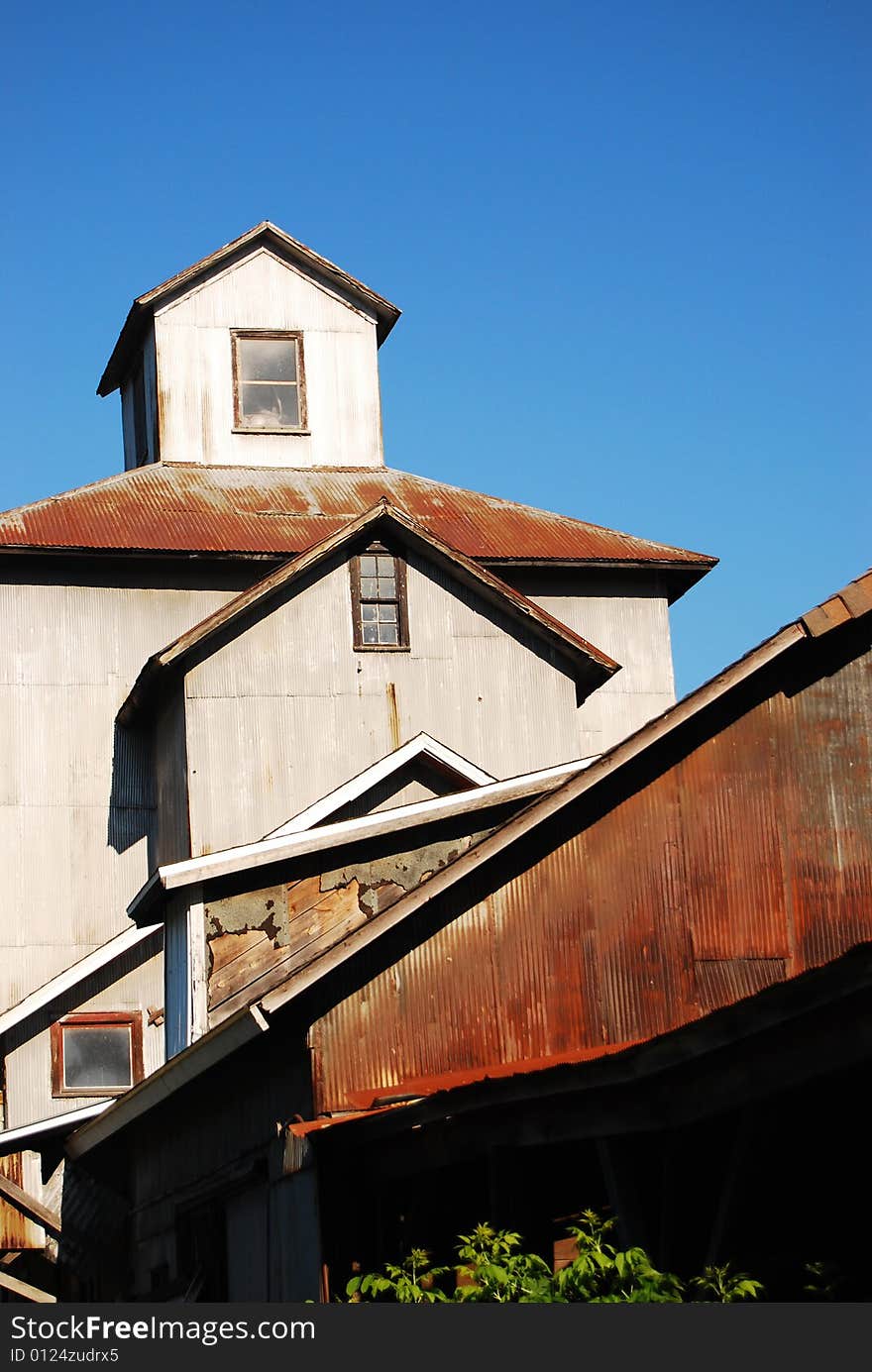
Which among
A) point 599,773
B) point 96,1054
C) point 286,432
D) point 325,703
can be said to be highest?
point 286,432

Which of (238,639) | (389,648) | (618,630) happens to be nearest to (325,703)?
(389,648)

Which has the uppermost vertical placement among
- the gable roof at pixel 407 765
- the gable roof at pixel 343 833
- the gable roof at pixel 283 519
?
the gable roof at pixel 283 519

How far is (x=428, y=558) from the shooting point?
22953 millimetres

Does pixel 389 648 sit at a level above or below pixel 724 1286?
above

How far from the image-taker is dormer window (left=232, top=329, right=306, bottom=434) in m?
29.7

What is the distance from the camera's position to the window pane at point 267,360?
30.2 meters

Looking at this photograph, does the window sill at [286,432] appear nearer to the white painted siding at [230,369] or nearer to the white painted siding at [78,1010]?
the white painted siding at [230,369]

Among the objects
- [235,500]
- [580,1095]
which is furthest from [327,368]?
Answer: [580,1095]

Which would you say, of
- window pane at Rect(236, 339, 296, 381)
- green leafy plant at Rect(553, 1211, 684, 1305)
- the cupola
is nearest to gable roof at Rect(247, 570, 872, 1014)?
green leafy plant at Rect(553, 1211, 684, 1305)

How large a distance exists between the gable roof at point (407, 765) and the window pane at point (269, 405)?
10.9 m

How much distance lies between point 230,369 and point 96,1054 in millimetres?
11833

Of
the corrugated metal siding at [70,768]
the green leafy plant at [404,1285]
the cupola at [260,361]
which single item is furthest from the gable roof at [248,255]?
the green leafy plant at [404,1285]

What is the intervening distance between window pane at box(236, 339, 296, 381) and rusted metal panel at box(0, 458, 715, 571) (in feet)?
6.08

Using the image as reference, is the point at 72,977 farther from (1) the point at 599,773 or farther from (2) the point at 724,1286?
(2) the point at 724,1286
